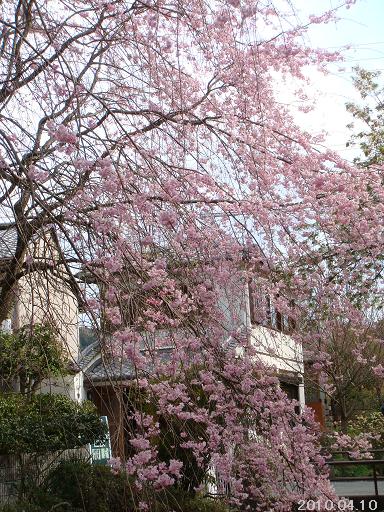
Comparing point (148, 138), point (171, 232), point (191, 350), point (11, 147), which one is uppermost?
point (148, 138)

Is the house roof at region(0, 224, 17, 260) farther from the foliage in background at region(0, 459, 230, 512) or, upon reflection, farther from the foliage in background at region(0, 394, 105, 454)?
the foliage in background at region(0, 459, 230, 512)

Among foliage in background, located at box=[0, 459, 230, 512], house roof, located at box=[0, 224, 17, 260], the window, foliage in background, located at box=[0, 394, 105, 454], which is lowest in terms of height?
foliage in background, located at box=[0, 459, 230, 512]

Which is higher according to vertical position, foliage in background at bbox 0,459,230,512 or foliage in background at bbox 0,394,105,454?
foliage in background at bbox 0,394,105,454

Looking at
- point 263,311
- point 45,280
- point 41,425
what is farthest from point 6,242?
point 41,425

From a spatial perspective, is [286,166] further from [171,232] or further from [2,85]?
[2,85]

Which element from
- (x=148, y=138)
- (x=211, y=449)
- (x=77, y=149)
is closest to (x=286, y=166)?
(x=148, y=138)

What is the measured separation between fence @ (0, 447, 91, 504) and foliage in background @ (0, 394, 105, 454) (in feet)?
0.41

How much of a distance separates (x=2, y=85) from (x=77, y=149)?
120cm

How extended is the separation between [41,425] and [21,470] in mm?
567

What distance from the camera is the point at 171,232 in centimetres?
418

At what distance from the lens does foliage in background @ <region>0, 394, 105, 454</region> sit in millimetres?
8445

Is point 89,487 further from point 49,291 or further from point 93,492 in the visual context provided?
point 49,291

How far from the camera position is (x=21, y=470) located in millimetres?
8453

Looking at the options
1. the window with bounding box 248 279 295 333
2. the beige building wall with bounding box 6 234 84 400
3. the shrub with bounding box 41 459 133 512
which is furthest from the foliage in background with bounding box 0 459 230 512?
the window with bounding box 248 279 295 333
